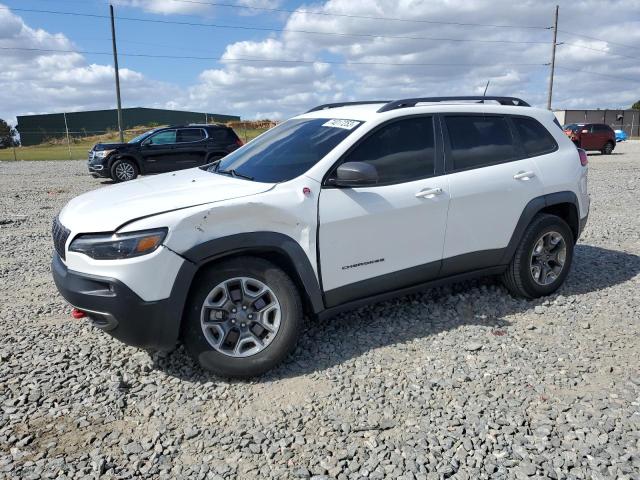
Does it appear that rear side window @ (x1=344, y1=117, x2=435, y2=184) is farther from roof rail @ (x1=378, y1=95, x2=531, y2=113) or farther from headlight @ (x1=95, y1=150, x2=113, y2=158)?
headlight @ (x1=95, y1=150, x2=113, y2=158)

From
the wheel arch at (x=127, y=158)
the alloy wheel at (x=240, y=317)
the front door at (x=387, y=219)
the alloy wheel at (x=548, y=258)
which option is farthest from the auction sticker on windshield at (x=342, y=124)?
the wheel arch at (x=127, y=158)

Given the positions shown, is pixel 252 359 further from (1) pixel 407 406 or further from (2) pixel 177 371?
(1) pixel 407 406

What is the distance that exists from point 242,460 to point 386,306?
2.24m

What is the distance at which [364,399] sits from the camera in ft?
10.7

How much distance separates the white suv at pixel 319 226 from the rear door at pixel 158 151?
1198 centimetres

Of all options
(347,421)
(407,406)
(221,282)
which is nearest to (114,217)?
(221,282)

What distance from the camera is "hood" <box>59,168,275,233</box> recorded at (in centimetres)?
319

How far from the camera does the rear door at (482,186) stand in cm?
420

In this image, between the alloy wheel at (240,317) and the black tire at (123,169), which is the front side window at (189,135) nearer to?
the black tire at (123,169)

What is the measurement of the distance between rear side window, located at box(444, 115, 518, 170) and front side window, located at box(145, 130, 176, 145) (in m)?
13.0

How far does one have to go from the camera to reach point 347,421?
10.0 ft

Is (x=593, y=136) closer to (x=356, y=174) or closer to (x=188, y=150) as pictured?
(x=188, y=150)

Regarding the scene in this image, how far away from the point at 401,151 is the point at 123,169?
43.2ft

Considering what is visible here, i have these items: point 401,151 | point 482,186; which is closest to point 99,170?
point 401,151
